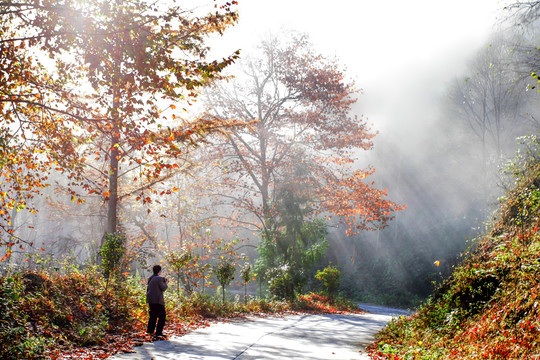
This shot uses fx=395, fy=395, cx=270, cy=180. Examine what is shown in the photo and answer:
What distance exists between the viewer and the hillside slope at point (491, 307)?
4969 millimetres

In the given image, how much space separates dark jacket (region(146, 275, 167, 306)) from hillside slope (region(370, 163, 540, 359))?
5.00 m

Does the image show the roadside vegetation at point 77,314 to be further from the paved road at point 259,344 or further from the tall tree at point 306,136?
the tall tree at point 306,136

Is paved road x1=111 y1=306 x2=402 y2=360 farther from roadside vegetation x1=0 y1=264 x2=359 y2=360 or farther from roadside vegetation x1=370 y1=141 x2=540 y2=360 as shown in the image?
roadside vegetation x1=370 y1=141 x2=540 y2=360

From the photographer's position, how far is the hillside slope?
16.3 feet

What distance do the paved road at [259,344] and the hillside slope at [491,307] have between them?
0.97 m

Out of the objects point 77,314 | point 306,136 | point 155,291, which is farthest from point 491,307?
point 306,136

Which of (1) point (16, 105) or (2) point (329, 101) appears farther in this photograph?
(2) point (329, 101)

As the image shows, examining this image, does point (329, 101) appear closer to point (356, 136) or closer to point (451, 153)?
point (356, 136)

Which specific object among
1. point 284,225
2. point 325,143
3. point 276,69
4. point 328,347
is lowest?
point 328,347

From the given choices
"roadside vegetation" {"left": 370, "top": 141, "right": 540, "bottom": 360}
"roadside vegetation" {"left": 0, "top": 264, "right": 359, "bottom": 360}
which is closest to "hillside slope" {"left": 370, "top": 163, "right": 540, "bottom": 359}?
"roadside vegetation" {"left": 370, "top": 141, "right": 540, "bottom": 360}

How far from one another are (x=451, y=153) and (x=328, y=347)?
31299 millimetres

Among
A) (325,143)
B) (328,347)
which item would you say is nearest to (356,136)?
(325,143)

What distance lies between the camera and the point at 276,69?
22.8 metres

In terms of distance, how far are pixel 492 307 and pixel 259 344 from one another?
452cm
